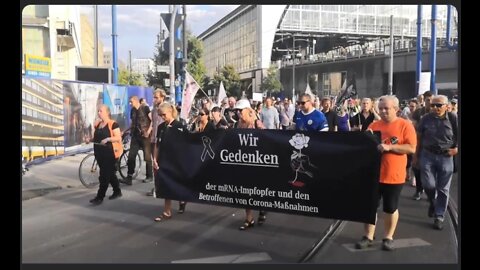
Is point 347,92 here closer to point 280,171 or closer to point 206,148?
point 206,148

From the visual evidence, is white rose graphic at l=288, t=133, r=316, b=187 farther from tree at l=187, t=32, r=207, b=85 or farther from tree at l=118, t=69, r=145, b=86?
tree at l=118, t=69, r=145, b=86

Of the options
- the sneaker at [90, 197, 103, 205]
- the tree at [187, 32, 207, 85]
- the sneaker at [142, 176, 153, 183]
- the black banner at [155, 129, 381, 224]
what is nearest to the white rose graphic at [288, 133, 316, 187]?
the black banner at [155, 129, 381, 224]

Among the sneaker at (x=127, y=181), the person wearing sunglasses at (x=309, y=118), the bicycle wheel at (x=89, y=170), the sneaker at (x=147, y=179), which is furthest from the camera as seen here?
the sneaker at (x=147, y=179)

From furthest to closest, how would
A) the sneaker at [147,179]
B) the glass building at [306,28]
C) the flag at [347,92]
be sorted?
1. the glass building at [306,28]
2. the flag at [347,92]
3. the sneaker at [147,179]

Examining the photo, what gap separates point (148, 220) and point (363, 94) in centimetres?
4884

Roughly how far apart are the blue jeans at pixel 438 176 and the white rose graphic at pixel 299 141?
86.2 inches

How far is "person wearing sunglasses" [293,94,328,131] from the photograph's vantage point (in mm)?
6930

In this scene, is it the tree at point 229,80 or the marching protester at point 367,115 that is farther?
the tree at point 229,80

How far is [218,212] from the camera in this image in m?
7.45

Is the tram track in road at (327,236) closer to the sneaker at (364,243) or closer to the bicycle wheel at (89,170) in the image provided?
the sneaker at (364,243)

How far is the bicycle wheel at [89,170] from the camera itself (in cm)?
943

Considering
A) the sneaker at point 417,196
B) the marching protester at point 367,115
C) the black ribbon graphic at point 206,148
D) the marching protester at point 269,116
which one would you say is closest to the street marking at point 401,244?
the black ribbon graphic at point 206,148

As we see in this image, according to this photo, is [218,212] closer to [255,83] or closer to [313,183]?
[313,183]
